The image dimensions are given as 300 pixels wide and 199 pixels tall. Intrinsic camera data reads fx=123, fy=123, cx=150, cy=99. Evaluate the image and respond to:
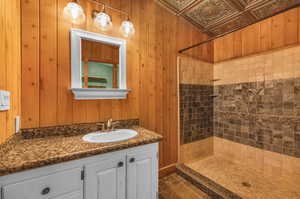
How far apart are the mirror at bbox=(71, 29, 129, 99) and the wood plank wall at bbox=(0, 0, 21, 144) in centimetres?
39

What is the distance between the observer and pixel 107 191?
3.14ft

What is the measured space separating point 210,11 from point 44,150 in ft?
8.42

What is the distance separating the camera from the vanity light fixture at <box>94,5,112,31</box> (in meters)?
1.30

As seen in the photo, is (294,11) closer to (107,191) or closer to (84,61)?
(84,61)

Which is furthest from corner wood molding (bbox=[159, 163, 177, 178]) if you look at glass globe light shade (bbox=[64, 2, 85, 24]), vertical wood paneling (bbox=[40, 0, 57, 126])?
glass globe light shade (bbox=[64, 2, 85, 24])

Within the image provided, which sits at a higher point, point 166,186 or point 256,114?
→ point 256,114

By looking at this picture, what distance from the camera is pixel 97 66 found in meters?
1.36

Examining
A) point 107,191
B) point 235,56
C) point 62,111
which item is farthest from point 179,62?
point 107,191

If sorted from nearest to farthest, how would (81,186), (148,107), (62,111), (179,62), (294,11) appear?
(81,186) → (62,111) → (294,11) → (148,107) → (179,62)

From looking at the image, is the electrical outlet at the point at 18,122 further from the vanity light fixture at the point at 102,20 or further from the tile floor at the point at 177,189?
the tile floor at the point at 177,189

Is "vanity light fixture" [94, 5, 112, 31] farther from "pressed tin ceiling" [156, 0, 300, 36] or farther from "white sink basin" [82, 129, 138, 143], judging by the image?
"white sink basin" [82, 129, 138, 143]

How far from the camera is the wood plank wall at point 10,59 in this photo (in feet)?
2.68

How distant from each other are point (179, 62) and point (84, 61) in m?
1.41

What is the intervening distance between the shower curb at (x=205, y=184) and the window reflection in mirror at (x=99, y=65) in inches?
62.8
